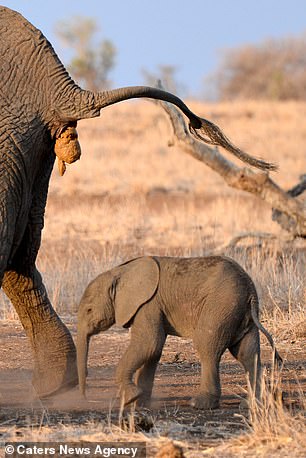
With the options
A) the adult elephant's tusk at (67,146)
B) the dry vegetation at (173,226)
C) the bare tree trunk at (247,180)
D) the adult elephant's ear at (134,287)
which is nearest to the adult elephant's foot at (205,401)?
the dry vegetation at (173,226)

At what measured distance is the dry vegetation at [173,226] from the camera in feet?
17.4

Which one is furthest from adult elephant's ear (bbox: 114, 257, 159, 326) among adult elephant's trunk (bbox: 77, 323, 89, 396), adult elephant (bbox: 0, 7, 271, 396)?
adult elephant (bbox: 0, 7, 271, 396)

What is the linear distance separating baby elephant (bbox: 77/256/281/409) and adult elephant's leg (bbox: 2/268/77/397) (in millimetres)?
269

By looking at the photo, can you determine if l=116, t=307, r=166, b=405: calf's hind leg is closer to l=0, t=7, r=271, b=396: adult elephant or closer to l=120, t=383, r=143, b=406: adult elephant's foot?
l=120, t=383, r=143, b=406: adult elephant's foot

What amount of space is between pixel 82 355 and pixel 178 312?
592 millimetres

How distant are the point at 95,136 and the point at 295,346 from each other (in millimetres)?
19646

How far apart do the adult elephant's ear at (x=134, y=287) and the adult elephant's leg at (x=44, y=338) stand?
463 millimetres

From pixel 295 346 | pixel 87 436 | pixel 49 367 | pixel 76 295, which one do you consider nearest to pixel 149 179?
pixel 76 295

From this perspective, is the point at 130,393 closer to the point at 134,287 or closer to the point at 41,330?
the point at 134,287

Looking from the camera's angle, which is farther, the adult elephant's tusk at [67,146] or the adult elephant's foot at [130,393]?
the adult elephant's foot at [130,393]

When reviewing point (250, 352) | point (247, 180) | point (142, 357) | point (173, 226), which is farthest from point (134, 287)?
point (173, 226)

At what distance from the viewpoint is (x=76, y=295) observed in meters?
10.2

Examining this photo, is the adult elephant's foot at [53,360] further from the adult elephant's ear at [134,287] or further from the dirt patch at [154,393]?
the adult elephant's ear at [134,287]

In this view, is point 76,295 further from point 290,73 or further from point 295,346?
point 290,73
